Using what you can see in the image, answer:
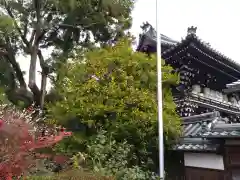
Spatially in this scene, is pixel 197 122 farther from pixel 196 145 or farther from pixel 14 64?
pixel 14 64

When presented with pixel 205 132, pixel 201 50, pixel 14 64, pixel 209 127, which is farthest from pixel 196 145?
pixel 14 64

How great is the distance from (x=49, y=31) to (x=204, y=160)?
38.1 feet

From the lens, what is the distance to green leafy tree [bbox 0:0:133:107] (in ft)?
53.3

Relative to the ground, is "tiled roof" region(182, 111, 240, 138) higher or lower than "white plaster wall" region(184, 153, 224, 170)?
higher

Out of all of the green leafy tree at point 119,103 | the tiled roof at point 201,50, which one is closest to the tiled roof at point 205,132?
the green leafy tree at point 119,103

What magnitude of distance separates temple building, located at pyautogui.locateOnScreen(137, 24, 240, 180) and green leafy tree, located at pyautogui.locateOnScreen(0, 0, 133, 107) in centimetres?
229

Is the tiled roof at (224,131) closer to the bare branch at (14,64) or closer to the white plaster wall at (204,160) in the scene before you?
the white plaster wall at (204,160)

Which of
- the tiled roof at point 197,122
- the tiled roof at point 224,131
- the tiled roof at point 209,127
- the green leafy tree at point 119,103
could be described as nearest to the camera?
the tiled roof at point 224,131

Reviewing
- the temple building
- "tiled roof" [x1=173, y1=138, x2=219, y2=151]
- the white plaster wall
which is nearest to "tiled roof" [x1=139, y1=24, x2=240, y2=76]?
the temple building

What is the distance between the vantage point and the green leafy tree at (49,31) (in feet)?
53.3

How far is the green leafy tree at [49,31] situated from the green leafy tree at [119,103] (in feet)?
17.1

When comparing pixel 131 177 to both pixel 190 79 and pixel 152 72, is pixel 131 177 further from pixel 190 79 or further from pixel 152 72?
pixel 190 79

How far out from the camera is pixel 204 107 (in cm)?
1566

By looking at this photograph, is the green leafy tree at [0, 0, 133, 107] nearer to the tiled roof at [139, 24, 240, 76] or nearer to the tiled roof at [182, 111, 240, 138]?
the tiled roof at [139, 24, 240, 76]
